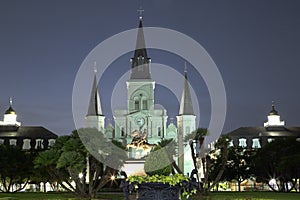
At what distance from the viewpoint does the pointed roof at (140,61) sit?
104938 millimetres

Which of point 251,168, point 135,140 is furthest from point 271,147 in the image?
point 135,140

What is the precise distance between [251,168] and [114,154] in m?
32.0

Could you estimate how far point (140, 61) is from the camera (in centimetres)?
10494

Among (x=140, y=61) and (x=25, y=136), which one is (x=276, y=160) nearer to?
(x=140, y=61)

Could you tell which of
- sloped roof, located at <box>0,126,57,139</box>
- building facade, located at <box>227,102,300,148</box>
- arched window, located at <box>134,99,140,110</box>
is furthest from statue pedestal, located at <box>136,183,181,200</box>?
arched window, located at <box>134,99,140,110</box>

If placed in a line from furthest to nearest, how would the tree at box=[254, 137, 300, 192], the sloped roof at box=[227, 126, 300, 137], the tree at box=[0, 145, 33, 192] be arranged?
the sloped roof at box=[227, 126, 300, 137] < the tree at box=[254, 137, 300, 192] < the tree at box=[0, 145, 33, 192]

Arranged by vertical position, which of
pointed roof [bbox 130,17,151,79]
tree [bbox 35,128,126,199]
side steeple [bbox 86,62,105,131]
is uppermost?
pointed roof [bbox 130,17,151,79]

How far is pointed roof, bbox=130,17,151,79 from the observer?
105m

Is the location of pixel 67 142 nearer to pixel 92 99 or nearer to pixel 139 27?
pixel 92 99

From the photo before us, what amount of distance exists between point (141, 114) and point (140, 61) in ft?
38.6

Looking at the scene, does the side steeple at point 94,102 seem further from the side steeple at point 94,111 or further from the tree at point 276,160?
the tree at point 276,160

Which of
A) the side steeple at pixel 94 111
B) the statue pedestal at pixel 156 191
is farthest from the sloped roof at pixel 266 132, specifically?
the statue pedestal at pixel 156 191

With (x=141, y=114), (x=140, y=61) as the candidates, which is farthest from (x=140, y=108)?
(x=140, y=61)

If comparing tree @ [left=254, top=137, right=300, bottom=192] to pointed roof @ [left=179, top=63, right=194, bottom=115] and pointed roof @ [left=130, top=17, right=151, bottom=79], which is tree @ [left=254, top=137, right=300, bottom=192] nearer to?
pointed roof @ [left=179, top=63, right=194, bottom=115]
